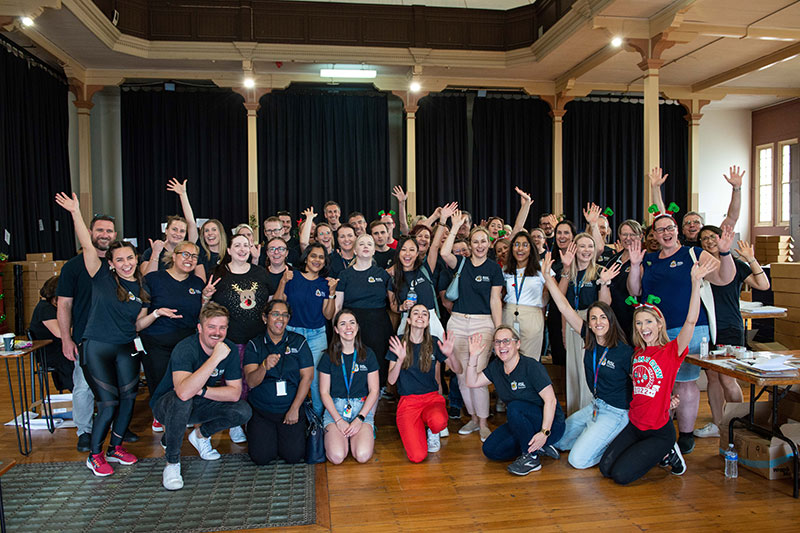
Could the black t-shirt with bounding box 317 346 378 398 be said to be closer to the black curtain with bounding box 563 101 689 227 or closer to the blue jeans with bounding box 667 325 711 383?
the blue jeans with bounding box 667 325 711 383

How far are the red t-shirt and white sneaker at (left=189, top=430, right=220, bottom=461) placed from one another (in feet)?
8.84

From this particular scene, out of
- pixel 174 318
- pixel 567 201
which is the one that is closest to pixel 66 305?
pixel 174 318

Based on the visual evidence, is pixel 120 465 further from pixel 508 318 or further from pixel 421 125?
pixel 421 125

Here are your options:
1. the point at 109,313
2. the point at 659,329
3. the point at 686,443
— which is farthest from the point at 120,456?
the point at 686,443

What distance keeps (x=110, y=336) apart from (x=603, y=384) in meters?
3.07

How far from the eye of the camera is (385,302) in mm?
4441

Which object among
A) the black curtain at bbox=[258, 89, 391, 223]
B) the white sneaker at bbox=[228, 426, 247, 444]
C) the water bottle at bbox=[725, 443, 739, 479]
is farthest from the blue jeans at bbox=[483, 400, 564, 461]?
the black curtain at bbox=[258, 89, 391, 223]

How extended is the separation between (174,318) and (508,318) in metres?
2.38

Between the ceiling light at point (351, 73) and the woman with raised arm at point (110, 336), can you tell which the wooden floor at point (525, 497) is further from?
the ceiling light at point (351, 73)

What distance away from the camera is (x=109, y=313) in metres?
3.56

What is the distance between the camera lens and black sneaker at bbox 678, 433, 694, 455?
3.82 meters

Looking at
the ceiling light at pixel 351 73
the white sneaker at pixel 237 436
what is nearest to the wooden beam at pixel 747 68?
the ceiling light at pixel 351 73

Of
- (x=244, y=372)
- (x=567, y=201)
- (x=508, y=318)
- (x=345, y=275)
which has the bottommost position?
(x=244, y=372)

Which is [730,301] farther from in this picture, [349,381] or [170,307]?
[170,307]
